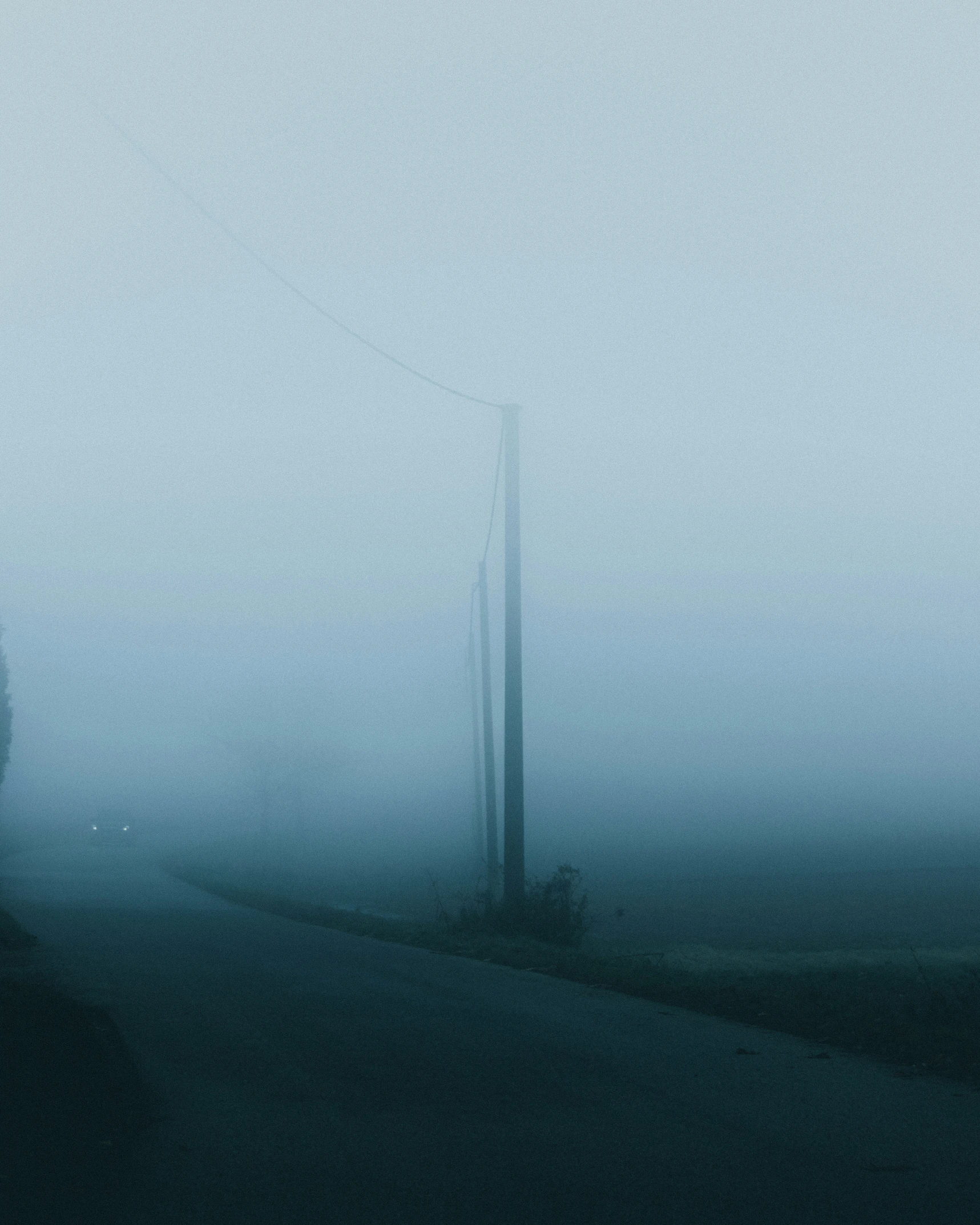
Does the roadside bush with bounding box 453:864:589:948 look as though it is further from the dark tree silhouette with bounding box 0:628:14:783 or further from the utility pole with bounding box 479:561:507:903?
the dark tree silhouette with bounding box 0:628:14:783

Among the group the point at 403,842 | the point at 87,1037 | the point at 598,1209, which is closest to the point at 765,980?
the point at 87,1037

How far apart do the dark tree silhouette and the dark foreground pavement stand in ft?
118

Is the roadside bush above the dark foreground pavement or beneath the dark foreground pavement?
beneath

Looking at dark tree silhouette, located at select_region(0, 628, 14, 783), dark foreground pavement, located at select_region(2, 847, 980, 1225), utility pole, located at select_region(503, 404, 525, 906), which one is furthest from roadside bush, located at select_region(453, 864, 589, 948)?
dark tree silhouette, located at select_region(0, 628, 14, 783)

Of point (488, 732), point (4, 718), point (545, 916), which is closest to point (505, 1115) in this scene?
point (545, 916)

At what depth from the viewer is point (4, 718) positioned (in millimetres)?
47188

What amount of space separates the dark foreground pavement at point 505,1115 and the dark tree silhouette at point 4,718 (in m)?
35.9

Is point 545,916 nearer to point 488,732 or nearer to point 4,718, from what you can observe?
point 488,732

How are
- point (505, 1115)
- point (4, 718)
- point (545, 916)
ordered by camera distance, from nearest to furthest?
point (505, 1115)
point (545, 916)
point (4, 718)

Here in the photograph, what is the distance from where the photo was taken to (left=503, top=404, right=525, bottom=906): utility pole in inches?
789


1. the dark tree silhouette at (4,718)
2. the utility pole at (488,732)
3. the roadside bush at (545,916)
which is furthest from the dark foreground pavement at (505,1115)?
the dark tree silhouette at (4,718)

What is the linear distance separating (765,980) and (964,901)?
19.9 metres

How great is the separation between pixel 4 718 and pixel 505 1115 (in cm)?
4363

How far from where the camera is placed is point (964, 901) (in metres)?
31.6
